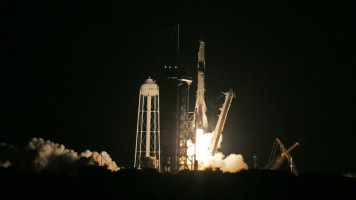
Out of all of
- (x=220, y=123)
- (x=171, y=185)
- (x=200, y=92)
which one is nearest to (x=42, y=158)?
(x=200, y=92)

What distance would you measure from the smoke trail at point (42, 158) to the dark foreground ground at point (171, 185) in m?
14.7

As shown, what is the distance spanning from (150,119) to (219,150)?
29.1 ft

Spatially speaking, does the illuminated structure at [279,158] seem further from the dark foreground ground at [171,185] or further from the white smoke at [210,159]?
the dark foreground ground at [171,185]

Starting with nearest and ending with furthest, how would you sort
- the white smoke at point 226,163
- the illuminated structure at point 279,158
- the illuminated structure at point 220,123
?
the illuminated structure at point 220,123, the white smoke at point 226,163, the illuminated structure at point 279,158

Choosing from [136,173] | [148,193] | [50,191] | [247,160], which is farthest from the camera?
[247,160]

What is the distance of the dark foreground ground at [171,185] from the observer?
29359mm

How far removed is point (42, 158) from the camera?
170 feet

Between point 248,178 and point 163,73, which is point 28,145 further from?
point 248,178

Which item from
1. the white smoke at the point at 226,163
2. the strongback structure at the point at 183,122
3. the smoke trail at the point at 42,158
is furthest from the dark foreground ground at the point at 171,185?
the smoke trail at the point at 42,158

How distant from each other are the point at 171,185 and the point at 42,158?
842 inches

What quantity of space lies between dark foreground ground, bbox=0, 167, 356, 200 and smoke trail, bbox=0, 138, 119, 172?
14.7m

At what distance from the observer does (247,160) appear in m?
64.6

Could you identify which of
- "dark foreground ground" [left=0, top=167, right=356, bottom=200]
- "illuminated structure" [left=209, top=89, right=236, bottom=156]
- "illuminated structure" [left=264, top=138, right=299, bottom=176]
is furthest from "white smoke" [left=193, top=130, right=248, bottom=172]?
"dark foreground ground" [left=0, top=167, right=356, bottom=200]

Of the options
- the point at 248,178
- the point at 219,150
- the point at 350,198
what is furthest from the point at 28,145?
the point at 350,198
